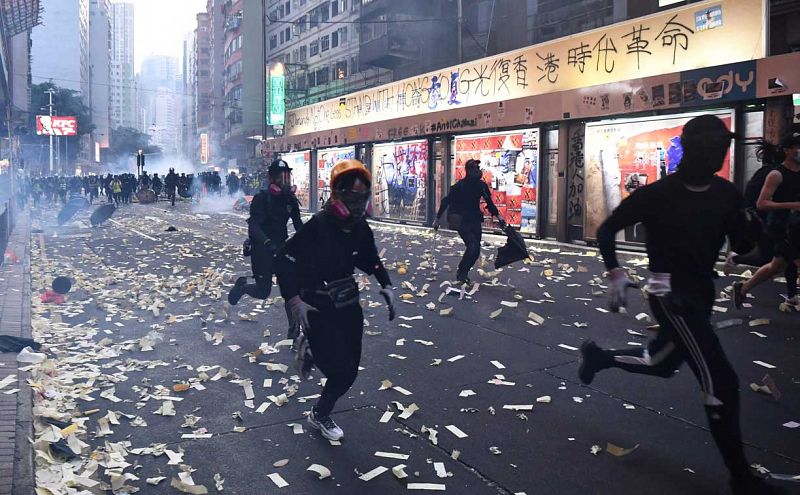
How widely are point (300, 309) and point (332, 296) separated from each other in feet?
0.71

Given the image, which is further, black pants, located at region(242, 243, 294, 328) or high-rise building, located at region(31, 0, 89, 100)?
high-rise building, located at region(31, 0, 89, 100)

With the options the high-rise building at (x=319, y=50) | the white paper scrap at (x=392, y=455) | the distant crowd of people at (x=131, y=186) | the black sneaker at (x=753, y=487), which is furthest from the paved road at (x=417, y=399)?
the high-rise building at (x=319, y=50)

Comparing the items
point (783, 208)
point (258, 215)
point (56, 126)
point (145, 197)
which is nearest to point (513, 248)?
point (783, 208)

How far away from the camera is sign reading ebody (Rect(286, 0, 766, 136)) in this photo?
537 inches

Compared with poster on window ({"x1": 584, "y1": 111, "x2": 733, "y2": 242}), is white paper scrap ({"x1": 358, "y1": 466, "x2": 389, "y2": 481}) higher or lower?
lower

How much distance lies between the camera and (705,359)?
3.54 m

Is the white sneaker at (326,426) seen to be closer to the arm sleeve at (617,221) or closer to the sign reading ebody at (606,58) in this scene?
the arm sleeve at (617,221)

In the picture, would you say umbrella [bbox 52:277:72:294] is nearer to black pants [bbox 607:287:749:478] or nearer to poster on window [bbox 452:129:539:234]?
black pants [bbox 607:287:749:478]

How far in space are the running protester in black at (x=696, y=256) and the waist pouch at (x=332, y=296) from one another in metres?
1.60

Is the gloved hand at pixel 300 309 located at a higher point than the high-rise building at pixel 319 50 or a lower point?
lower

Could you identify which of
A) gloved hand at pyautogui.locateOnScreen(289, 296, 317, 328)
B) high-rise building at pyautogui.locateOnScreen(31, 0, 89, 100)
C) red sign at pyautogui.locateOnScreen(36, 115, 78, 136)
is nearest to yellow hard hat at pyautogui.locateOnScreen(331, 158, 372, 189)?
gloved hand at pyautogui.locateOnScreen(289, 296, 317, 328)

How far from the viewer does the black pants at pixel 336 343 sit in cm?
426

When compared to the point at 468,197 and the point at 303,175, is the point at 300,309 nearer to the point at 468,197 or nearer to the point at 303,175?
the point at 468,197

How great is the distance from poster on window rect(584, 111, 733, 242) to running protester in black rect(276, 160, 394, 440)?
11.4 metres
